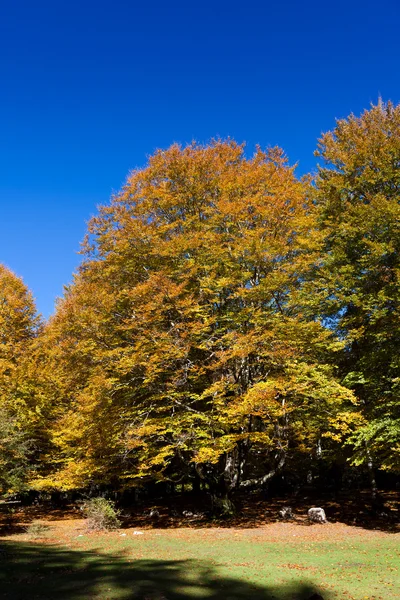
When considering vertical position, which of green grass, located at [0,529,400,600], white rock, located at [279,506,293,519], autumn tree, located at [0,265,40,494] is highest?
autumn tree, located at [0,265,40,494]

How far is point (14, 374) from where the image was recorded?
25172 mm

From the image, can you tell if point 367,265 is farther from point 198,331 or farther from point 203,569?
point 203,569

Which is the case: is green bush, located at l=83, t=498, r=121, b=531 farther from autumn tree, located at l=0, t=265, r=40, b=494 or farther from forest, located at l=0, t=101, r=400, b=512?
autumn tree, located at l=0, t=265, r=40, b=494

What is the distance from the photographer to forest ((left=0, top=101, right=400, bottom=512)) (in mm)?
18375

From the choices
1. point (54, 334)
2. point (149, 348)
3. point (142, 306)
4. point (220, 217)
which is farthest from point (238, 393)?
point (54, 334)

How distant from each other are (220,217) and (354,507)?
17595 millimetres

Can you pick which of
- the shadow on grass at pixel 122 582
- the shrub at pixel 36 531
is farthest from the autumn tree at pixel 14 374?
the shadow on grass at pixel 122 582

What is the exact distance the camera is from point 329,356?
22234mm

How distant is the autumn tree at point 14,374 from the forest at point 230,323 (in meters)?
0.21

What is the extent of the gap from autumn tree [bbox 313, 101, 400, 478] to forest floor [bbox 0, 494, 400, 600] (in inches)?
164

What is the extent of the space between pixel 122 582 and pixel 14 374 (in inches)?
708

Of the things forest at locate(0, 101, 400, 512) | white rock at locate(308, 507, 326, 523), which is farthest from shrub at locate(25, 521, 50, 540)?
white rock at locate(308, 507, 326, 523)

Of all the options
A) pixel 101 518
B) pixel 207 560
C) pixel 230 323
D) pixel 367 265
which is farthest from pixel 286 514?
pixel 367 265

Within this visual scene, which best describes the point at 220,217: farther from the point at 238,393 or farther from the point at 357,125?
the point at 357,125
